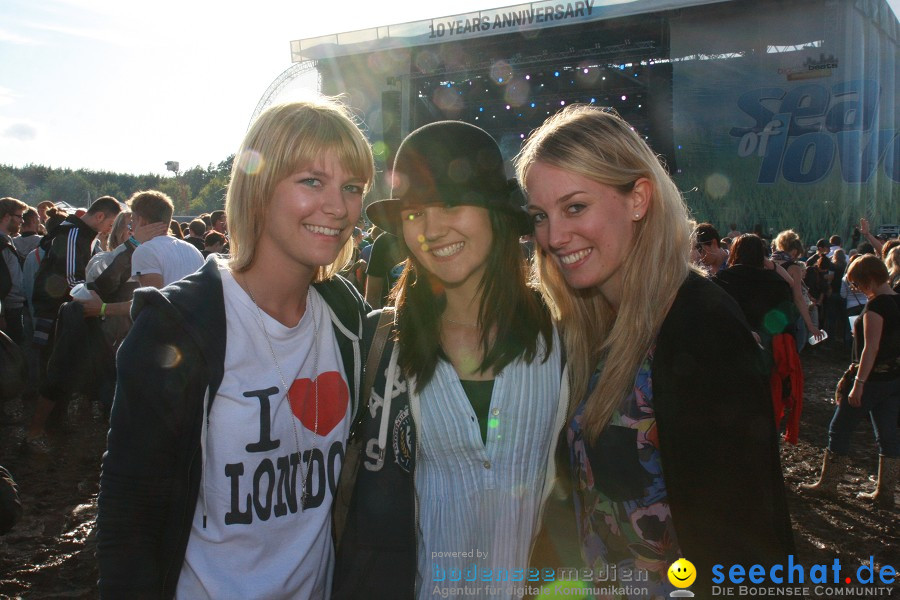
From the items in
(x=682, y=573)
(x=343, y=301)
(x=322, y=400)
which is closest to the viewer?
(x=682, y=573)

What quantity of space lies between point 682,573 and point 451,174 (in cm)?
126

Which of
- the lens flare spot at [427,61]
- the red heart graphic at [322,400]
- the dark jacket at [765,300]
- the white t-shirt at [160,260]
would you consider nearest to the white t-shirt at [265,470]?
the red heart graphic at [322,400]

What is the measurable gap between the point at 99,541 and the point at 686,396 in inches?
53.4

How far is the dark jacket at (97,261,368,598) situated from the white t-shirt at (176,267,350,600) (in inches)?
2.1

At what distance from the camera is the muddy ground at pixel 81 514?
3.32 metres

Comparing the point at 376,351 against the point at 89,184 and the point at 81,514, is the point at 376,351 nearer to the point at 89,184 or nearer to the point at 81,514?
the point at 81,514

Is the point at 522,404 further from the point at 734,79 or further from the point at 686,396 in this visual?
the point at 734,79

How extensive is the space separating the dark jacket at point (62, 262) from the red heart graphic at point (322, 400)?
17.1 feet

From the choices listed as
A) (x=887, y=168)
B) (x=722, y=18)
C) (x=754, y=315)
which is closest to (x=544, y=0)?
(x=722, y=18)

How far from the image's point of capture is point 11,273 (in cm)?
605

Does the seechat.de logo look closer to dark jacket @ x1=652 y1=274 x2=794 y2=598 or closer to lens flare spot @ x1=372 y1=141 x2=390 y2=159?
dark jacket @ x1=652 y1=274 x2=794 y2=598

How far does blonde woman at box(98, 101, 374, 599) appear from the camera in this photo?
4.26 ft

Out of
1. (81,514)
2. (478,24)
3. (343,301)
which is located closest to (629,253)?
(343,301)

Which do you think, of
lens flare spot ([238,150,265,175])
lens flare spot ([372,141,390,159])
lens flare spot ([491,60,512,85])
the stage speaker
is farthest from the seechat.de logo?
lens flare spot ([372,141,390,159])
